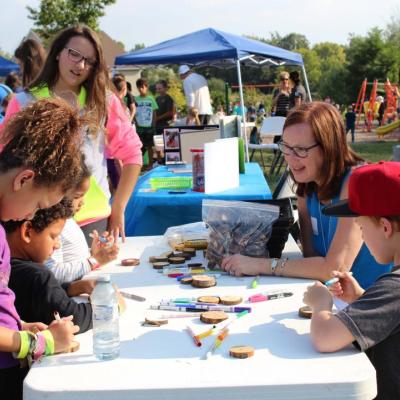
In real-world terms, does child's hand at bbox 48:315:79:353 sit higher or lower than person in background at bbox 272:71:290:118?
lower

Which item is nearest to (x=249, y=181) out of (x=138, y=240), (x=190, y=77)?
(x=138, y=240)

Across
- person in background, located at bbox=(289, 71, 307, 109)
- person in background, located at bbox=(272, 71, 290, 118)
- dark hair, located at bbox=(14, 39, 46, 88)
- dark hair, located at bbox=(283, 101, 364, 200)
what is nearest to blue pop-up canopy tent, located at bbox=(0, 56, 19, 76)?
person in background, located at bbox=(272, 71, 290, 118)

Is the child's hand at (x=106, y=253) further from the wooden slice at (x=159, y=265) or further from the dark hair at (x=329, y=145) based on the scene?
the dark hair at (x=329, y=145)

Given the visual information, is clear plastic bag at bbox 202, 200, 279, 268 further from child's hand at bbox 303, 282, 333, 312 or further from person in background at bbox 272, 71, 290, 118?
person in background at bbox 272, 71, 290, 118

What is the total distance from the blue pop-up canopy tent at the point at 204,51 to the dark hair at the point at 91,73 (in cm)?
591

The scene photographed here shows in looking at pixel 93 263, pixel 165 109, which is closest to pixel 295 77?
pixel 165 109

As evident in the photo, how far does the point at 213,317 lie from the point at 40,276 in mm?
Answer: 467

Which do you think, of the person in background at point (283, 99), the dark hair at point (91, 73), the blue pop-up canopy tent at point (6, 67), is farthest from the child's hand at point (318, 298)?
the blue pop-up canopy tent at point (6, 67)

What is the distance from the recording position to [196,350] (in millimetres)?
1330

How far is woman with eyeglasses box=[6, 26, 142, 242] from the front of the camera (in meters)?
2.52

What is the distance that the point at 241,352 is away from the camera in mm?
1272

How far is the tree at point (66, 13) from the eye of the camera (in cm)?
2245

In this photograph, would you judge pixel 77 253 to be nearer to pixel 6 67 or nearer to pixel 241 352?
pixel 241 352

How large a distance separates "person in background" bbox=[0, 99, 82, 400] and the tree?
22.1 m
